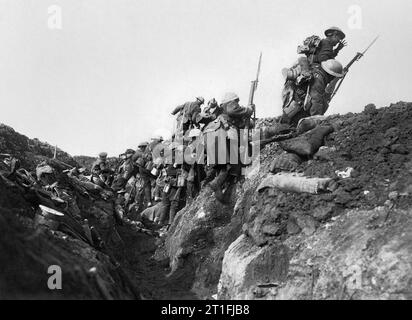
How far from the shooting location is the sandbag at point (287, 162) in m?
10.9

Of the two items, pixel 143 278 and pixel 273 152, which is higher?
pixel 273 152

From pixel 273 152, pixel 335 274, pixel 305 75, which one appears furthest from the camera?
pixel 305 75

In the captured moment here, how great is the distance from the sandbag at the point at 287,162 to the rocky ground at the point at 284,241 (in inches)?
3.9

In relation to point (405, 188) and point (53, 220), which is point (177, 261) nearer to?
point (53, 220)

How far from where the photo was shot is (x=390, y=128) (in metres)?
10.5

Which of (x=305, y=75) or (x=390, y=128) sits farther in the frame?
(x=305, y=75)

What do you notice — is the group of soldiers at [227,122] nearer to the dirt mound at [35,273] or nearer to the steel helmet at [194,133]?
the steel helmet at [194,133]

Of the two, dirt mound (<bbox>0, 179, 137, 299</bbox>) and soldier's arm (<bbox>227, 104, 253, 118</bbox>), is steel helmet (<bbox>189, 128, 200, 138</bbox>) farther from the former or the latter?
dirt mound (<bbox>0, 179, 137, 299</bbox>)

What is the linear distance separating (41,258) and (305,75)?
924cm

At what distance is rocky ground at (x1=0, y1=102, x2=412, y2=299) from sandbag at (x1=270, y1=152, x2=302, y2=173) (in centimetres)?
10

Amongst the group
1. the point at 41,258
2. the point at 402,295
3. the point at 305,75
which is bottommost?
the point at 402,295

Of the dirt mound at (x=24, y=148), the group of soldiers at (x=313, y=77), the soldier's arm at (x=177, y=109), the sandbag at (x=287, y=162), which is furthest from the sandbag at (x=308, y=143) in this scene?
the dirt mound at (x=24, y=148)

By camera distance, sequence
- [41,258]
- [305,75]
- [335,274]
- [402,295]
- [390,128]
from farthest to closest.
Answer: [305,75], [390,128], [335,274], [402,295], [41,258]
